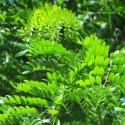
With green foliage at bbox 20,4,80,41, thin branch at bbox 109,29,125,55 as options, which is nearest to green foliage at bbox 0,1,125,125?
green foliage at bbox 20,4,80,41

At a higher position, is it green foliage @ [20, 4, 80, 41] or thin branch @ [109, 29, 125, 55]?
green foliage @ [20, 4, 80, 41]

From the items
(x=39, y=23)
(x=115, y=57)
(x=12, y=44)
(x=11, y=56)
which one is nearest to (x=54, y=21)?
(x=39, y=23)

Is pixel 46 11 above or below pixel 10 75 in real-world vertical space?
above

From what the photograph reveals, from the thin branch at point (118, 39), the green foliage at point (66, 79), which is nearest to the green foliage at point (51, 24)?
the green foliage at point (66, 79)

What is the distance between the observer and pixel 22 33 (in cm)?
113

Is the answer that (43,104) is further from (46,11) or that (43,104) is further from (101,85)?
(46,11)

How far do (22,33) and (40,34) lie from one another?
92mm

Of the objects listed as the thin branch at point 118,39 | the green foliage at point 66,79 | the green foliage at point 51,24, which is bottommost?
the thin branch at point 118,39

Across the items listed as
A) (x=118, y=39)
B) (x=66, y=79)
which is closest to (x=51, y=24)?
(x=66, y=79)

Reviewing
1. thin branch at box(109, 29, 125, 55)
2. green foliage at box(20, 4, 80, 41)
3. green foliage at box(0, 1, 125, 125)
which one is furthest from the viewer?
thin branch at box(109, 29, 125, 55)

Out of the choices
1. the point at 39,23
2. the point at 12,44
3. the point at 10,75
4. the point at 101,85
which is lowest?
the point at 10,75

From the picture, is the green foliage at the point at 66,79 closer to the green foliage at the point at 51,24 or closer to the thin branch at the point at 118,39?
the green foliage at the point at 51,24

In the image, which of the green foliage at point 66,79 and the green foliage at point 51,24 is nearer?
the green foliage at point 66,79

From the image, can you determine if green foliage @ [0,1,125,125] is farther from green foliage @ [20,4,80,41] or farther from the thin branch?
the thin branch
